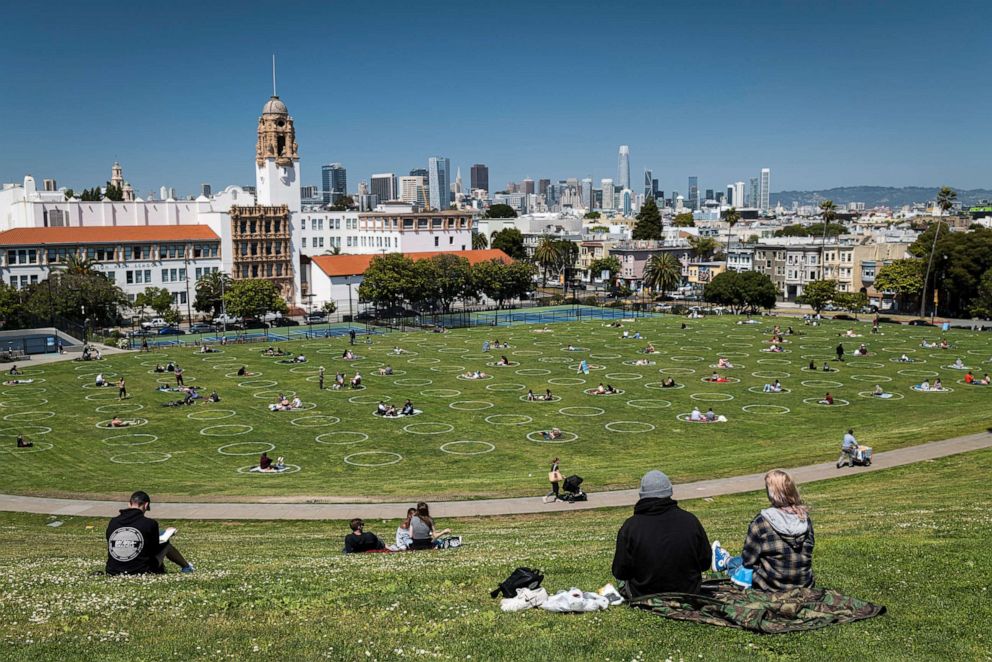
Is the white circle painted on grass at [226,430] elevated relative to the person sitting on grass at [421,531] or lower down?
lower down

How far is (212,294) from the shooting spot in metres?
110

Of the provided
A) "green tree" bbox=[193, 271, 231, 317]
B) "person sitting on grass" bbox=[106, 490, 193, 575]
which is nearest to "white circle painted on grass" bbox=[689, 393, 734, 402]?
"person sitting on grass" bbox=[106, 490, 193, 575]

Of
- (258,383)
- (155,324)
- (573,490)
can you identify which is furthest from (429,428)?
(155,324)

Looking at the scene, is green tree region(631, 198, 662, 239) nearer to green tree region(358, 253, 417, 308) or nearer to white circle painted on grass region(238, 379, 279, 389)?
green tree region(358, 253, 417, 308)

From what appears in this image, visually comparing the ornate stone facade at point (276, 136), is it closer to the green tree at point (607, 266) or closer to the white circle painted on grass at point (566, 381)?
the green tree at point (607, 266)

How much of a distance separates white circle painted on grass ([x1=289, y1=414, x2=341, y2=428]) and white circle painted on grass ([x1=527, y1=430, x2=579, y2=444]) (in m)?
11.0

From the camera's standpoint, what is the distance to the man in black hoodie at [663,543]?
1164 centimetres

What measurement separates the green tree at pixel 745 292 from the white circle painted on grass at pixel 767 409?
68.5 meters

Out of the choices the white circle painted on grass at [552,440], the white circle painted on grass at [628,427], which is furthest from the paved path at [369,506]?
the white circle painted on grass at [628,427]

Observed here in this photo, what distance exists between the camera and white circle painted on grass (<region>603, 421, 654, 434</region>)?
43.3 meters

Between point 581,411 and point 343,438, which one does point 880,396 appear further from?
point 343,438

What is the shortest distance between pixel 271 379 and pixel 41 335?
2825 centimetres

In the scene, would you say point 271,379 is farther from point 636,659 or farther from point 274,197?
point 274,197

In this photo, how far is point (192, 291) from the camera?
123 meters
